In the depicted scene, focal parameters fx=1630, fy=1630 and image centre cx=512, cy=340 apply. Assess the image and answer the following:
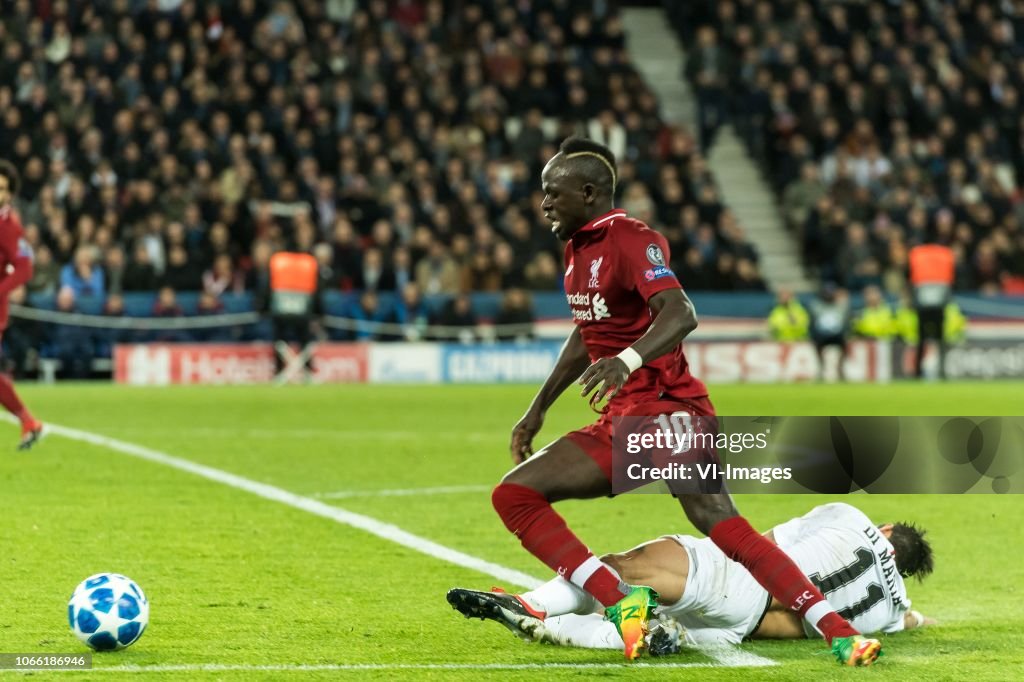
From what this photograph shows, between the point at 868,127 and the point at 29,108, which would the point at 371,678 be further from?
the point at 868,127

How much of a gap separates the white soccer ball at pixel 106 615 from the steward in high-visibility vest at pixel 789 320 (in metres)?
18.0

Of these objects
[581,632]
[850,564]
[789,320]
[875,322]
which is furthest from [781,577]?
[875,322]

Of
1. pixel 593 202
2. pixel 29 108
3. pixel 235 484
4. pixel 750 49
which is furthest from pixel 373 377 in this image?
pixel 593 202

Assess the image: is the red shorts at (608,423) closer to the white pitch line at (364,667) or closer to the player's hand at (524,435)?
the player's hand at (524,435)

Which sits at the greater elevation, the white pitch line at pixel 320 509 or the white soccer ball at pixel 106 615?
the white soccer ball at pixel 106 615

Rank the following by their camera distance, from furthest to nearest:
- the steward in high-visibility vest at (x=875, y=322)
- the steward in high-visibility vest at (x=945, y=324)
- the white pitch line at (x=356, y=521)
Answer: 1. the steward in high-visibility vest at (x=875, y=322)
2. the steward in high-visibility vest at (x=945, y=324)
3. the white pitch line at (x=356, y=521)

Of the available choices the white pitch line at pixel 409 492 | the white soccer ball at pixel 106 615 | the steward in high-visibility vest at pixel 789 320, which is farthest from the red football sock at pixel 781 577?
the steward in high-visibility vest at pixel 789 320

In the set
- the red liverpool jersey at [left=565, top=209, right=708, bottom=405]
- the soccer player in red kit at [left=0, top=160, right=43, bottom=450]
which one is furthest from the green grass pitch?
the red liverpool jersey at [left=565, top=209, right=708, bottom=405]

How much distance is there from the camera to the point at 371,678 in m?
4.61

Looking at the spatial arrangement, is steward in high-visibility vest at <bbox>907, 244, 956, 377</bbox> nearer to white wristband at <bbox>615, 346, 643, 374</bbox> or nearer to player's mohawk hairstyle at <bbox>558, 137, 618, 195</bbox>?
player's mohawk hairstyle at <bbox>558, 137, 618, 195</bbox>

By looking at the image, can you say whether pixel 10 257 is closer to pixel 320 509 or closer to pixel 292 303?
pixel 320 509

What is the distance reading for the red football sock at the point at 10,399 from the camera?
35.6 feet

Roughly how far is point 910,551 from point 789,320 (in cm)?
1669

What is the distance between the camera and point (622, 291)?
196 inches
